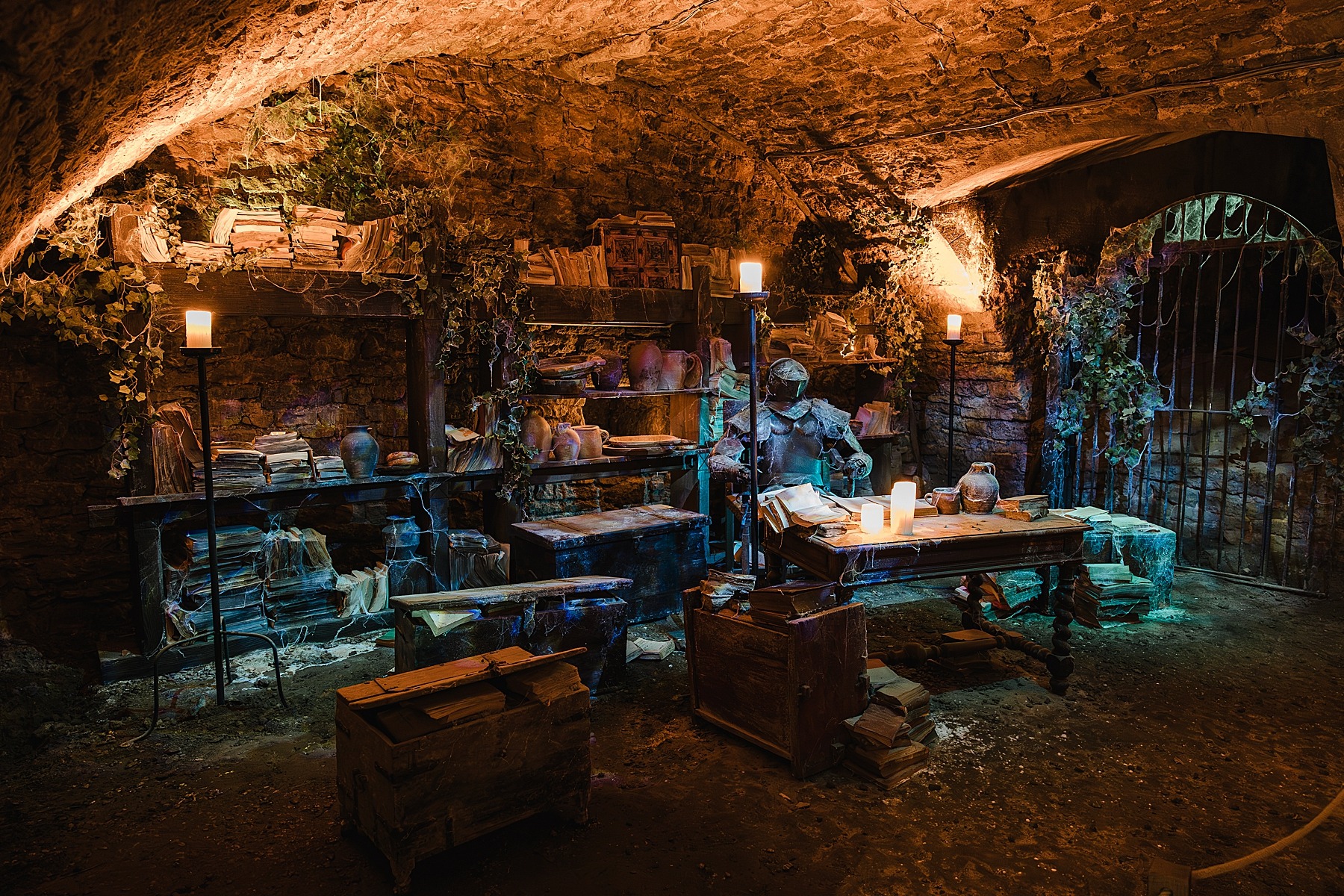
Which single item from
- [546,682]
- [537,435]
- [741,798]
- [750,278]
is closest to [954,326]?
[750,278]

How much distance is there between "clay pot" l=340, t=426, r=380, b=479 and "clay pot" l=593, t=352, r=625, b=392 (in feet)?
5.14

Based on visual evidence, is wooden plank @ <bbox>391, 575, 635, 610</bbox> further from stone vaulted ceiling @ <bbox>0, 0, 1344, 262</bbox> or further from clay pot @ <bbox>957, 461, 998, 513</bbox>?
stone vaulted ceiling @ <bbox>0, 0, 1344, 262</bbox>

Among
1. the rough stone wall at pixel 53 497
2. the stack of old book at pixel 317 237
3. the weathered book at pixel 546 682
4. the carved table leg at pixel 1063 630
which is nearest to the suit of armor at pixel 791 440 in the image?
the carved table leg at pixel 1063 630

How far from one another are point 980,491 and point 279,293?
13.4 ft

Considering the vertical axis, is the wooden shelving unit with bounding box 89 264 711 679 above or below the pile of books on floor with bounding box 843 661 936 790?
above

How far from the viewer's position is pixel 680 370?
6.12 meters

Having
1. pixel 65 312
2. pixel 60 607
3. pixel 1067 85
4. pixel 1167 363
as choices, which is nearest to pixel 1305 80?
pixel 1067 85

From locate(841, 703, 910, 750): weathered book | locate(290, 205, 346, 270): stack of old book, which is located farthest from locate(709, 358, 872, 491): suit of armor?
locate(290, 205, 346, 270): stack of old book

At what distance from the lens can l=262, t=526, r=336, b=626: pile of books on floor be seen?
4.98 m

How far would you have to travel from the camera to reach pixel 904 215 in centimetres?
692

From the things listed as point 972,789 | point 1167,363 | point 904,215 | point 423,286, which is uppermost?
point 904,215

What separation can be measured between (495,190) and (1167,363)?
18.9 ft

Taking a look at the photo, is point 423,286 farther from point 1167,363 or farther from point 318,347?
point 1167,363

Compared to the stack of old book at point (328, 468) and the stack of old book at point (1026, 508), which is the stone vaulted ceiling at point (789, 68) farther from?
the stack of old book at point (1026, 508)
